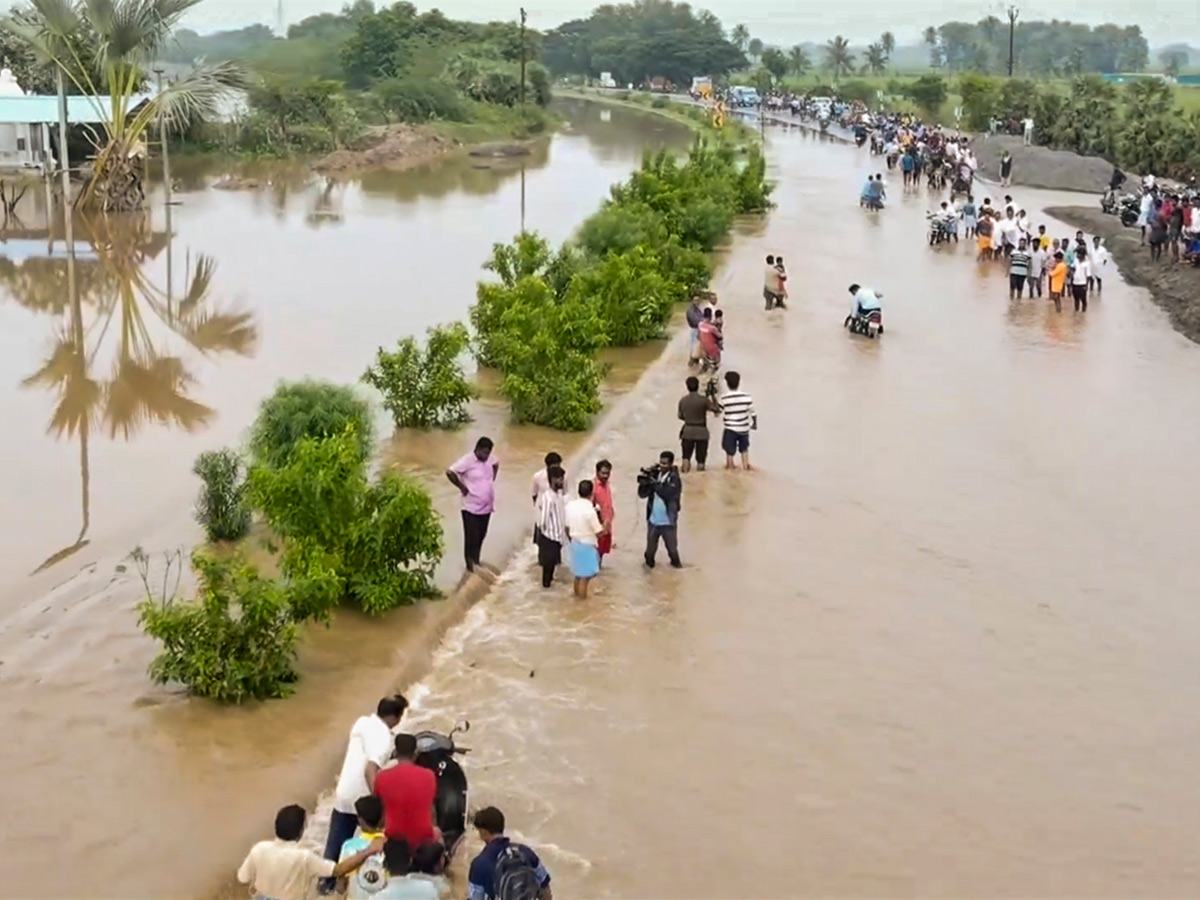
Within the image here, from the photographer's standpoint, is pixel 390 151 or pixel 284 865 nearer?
pixel 284 865

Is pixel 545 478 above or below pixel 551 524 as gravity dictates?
above

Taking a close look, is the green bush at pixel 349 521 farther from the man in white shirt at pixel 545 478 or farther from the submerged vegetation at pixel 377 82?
the submerged vegetation at pixel 377 82

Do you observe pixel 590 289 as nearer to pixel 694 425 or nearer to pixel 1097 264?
pixel 694 425

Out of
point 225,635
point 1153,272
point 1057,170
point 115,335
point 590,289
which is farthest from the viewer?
point 1057,170

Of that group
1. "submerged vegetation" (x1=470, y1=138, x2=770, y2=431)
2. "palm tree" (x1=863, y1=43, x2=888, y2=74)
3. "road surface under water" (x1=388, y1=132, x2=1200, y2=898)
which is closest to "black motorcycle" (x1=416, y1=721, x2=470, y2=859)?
"road surface under water" (x1=388, y1=132, x2=1200, y2=898)

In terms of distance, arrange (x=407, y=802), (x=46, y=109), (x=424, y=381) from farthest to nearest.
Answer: (x=46, y=109) → (x=424, y=381) → (x=407, y=802)

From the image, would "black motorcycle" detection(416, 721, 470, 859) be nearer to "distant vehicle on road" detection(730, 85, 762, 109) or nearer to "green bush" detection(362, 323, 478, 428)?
"green bush" detection(362, 323, 478, 428)

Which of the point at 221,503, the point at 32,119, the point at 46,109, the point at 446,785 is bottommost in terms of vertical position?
the point at 446,785

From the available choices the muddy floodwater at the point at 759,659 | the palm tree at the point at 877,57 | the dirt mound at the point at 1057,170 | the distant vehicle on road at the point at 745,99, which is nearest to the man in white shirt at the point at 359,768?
the muddy floodwater at the point at 759,659

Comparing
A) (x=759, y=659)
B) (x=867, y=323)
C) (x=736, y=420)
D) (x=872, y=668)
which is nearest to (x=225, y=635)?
(x=759, y=659)
